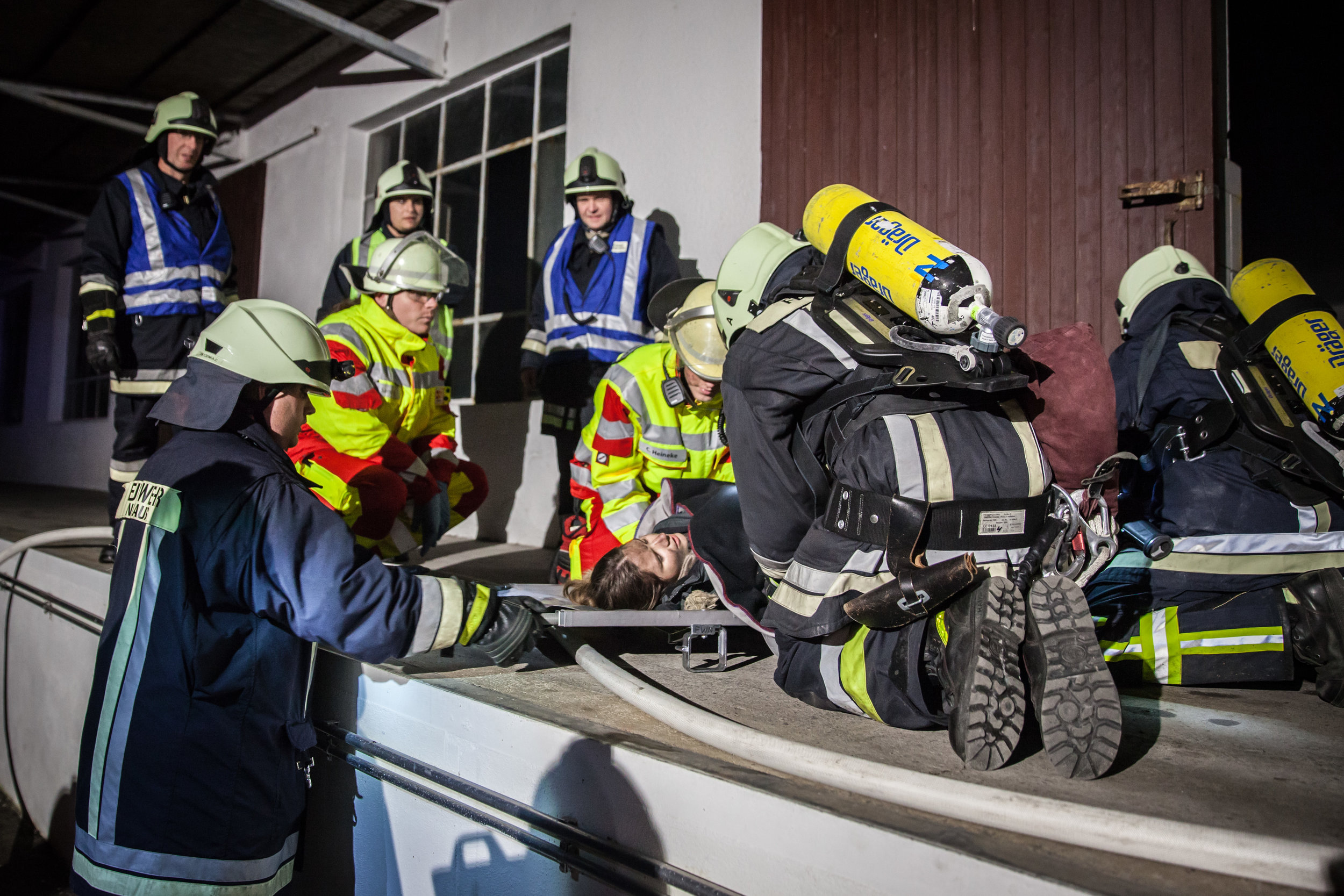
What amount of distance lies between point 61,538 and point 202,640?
94.3 inches

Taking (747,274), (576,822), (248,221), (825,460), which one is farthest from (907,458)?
(248,221)

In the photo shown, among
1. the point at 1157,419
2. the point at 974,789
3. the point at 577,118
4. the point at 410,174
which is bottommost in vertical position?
the point at 974,789

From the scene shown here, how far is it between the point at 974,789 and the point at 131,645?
157 centimetres

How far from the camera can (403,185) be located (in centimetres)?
464

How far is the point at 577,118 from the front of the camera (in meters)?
5.20

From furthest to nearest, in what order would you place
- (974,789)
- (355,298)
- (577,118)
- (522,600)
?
(577,118), (355,298), (522,600), (974,789)

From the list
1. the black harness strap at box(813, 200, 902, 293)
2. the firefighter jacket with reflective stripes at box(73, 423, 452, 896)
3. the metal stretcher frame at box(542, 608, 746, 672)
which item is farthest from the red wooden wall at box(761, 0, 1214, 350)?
the firefighter jacket with reflective stripes at box(73, 423, 452, 896)

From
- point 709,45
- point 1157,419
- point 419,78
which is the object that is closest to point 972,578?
point 1157,419

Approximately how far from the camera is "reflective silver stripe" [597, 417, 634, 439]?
3148mm

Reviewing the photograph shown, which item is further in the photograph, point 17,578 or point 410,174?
point 410,174

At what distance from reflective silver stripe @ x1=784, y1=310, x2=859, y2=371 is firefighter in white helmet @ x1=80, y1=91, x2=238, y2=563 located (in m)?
2.97

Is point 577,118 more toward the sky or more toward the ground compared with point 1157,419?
more toward the sky

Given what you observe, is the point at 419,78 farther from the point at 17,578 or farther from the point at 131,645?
the point at 131,645

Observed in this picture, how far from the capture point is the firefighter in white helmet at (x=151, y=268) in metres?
3.70
